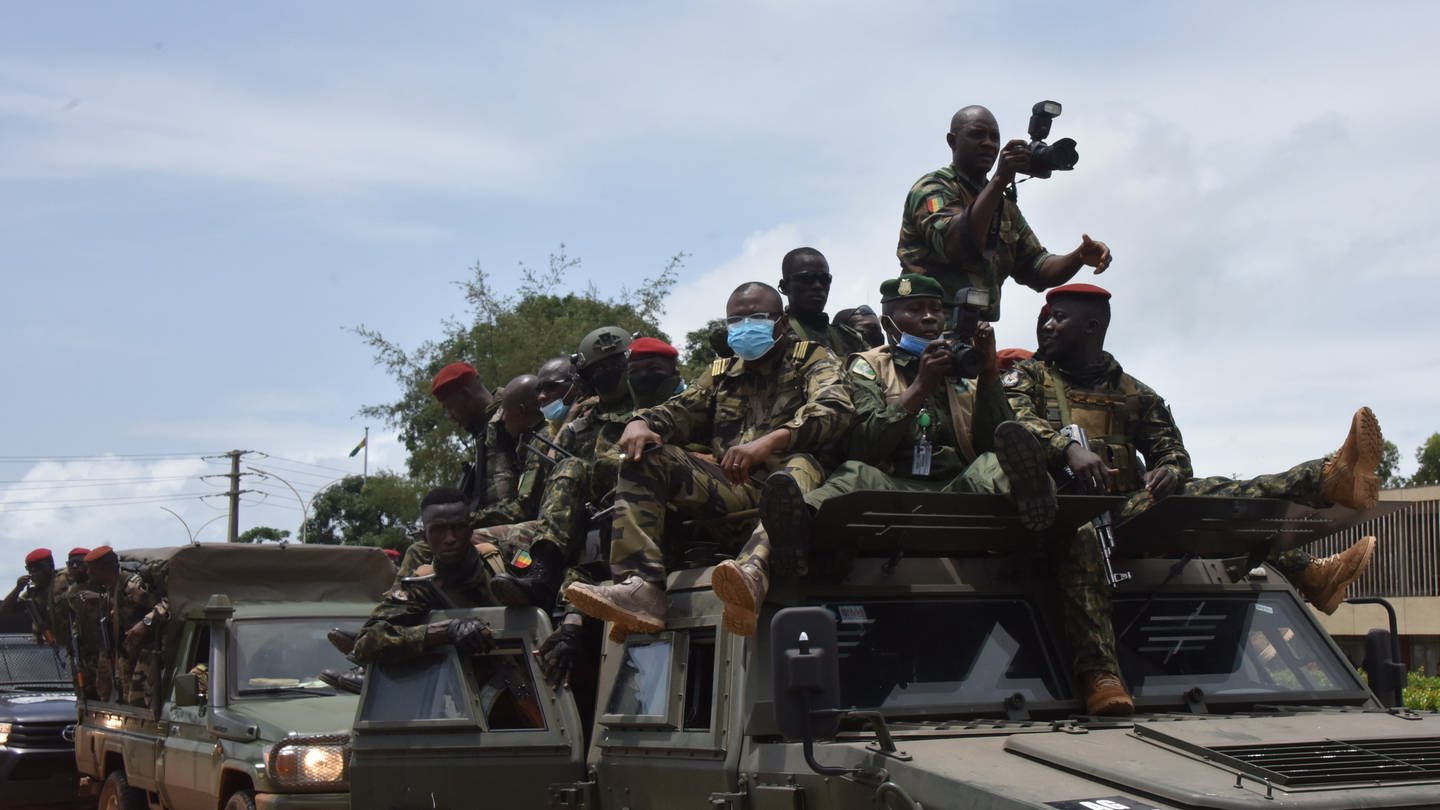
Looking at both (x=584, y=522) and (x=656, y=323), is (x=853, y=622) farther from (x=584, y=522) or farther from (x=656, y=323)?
(x=656, y=323)

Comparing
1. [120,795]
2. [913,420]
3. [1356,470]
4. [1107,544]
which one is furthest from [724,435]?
[120,795]

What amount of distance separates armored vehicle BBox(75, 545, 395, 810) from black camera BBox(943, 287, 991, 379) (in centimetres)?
431

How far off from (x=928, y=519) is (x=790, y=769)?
1122mm

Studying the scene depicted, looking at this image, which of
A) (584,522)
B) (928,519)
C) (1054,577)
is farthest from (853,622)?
(584,522)

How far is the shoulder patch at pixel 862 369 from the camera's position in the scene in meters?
6.92

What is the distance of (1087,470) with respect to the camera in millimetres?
6258

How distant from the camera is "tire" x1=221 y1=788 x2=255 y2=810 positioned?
30.5 ft

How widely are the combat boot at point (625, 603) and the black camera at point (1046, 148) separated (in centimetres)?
261

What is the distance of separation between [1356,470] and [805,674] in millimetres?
2834

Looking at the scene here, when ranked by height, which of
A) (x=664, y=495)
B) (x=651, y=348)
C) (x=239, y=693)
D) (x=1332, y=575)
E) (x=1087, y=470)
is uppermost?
(x=651, y=348)

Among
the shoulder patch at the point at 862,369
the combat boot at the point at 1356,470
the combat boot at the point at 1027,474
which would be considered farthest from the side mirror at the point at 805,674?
the combat boot at the point at 1356,470

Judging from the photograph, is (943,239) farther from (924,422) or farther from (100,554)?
(100,554)

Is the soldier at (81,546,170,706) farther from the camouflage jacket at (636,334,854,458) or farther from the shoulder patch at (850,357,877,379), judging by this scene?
the shoulder patch at (850,357,877,379)

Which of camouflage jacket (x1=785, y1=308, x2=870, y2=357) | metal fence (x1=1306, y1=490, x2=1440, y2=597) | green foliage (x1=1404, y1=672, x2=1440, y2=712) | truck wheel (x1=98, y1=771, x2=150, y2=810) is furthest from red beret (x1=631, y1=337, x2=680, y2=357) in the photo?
metal fence (x1=1306, y1=490, x2=1440, y2=597)
